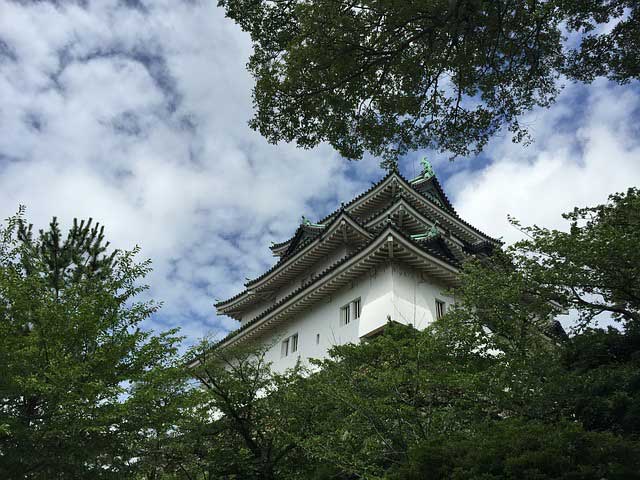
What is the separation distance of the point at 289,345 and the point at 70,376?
44.8 feet

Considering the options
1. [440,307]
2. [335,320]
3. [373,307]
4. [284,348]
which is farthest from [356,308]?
[284,348]

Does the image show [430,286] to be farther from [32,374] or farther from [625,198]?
[32,374]

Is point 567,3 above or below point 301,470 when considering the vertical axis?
above

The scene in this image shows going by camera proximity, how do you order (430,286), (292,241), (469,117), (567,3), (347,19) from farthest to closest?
(292,241) → (430,286) → (469,117) → (347,19) → (567,3)

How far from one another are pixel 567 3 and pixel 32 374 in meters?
11.1

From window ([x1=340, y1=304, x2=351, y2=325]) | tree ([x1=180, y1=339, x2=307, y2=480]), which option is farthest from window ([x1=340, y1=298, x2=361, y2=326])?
tree ([x1=180, y1=339, x2=307, y2=480])

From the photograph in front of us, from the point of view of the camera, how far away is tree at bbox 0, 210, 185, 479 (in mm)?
8781

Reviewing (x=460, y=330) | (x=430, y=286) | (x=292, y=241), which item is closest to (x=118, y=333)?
(x=460, y=330)

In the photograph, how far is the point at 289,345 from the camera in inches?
871

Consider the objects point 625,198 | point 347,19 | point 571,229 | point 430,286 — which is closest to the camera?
point 347,19

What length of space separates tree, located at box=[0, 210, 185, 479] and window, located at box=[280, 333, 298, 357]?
10542mm

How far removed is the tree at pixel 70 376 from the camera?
8.78m

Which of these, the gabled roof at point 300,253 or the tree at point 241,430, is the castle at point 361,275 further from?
the tree at point 241,430

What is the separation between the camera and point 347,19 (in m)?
8.40
